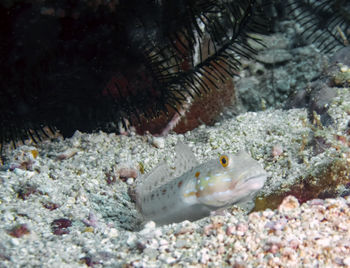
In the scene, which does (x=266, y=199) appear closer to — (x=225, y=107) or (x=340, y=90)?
(x=340, y=90)

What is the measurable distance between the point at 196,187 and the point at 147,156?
164 cm

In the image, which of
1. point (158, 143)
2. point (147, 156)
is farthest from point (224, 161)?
point (158, 143)

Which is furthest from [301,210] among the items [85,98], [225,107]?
[225,107]

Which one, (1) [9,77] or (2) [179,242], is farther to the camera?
(1) [9,77]

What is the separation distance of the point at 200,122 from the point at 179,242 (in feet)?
11.0

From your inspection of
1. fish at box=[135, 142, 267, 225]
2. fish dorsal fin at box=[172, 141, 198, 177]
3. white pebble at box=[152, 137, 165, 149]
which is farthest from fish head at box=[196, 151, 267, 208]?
white pebble at box=[152, 137, 165, 149]

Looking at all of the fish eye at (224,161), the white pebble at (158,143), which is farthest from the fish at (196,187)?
the white pebble at (158,143)

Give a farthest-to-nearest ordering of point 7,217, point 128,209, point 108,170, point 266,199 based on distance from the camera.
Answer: point 108,170, point 128,209, point 266,199, point 7,217

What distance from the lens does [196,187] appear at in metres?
2.70

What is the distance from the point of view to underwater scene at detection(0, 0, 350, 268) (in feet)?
6.47

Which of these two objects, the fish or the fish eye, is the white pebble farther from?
the fish eye

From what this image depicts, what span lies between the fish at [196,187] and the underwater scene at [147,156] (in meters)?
0.01

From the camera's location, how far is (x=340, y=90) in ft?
13.1

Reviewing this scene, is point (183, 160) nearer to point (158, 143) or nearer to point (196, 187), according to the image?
point (196, 187)
